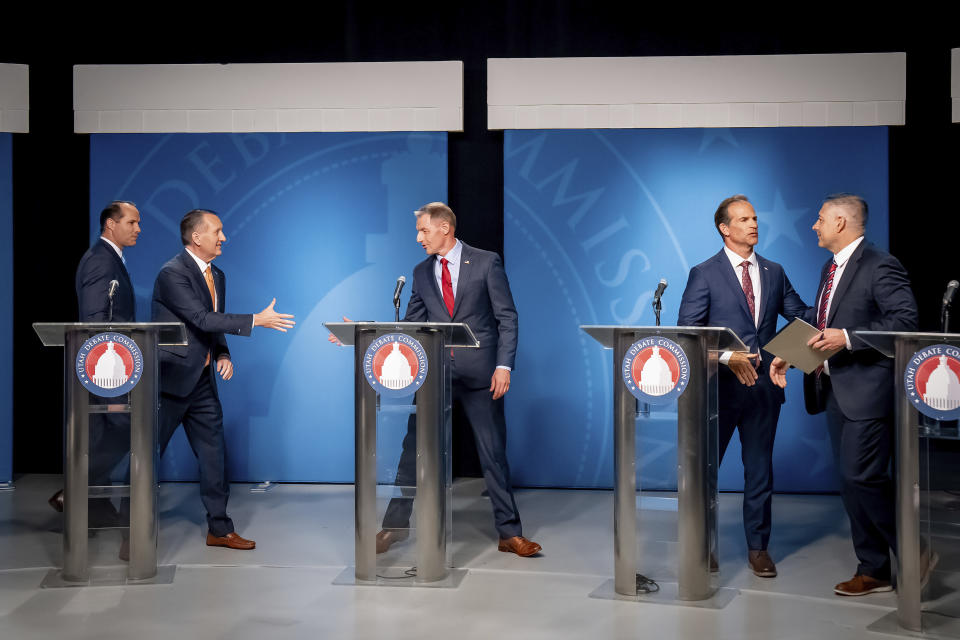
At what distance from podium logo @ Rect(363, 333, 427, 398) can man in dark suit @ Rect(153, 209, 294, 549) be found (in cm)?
79

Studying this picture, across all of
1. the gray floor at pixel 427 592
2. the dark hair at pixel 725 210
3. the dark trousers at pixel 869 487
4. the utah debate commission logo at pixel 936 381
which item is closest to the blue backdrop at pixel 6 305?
the gray floor at pixel 427 592

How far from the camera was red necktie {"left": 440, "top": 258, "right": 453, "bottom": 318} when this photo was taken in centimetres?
503

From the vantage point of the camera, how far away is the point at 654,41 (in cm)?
661

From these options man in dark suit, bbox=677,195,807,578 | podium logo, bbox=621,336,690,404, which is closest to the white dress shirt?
man in dark suit, bbox=677,195,807,578

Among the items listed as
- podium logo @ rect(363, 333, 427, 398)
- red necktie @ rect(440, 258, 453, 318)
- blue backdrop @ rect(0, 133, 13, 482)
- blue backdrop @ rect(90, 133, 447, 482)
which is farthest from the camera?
blue backdrop @ rect(90, 133, 447, 482)

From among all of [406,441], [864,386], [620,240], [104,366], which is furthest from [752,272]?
[104,366]

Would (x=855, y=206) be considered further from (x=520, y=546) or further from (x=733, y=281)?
(x=520, y=546)

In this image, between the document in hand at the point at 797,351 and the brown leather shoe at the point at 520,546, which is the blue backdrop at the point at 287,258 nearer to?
the brown leather shoe at the point at 520,546

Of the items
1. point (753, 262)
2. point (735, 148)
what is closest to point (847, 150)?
point (735, 148)

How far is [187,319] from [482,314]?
1503 millimetres

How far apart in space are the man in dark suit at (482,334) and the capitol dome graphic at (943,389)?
1946 millimetres

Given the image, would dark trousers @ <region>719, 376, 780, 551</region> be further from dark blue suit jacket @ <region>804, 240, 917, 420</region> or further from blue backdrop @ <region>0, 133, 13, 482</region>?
blue backdrop @ <region>0, 133, 13, 482</region>

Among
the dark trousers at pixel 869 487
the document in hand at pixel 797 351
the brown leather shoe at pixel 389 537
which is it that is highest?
the document in hand at pixel 797 351

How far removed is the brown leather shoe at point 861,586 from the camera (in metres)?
4.14
